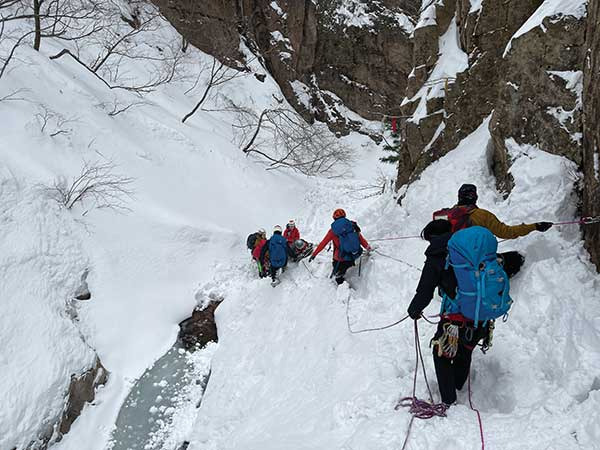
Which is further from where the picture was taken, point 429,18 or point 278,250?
point 429,18

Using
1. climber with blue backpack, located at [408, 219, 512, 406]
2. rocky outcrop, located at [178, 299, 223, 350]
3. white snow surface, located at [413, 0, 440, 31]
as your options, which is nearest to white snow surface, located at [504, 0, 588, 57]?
climber with blue backpack, located at [408, 219, 512, 406]

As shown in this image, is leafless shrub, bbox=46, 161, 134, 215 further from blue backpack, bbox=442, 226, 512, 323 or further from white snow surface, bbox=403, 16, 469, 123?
blue backpack, bbox=442, 226, 512, 323

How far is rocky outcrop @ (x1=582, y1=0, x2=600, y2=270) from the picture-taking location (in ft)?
13.3

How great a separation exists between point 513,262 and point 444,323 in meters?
1.60

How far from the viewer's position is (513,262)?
4.53 metres

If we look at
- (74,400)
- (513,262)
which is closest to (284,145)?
(74,400)

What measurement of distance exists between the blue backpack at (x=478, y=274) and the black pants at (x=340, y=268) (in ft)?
12.6

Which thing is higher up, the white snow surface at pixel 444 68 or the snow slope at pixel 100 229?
the white snow surface at pixel 444 68

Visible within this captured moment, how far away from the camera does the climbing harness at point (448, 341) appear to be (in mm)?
3395

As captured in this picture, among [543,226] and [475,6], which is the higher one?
[475,6]

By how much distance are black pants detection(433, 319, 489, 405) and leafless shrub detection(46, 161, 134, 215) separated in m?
9.08

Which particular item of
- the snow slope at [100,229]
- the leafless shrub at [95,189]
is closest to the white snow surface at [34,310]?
the snow slope at [100,229]

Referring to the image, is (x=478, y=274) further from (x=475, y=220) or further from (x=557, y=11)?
(x=557, y=11)

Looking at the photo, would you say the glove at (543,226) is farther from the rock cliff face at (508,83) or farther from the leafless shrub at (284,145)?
the leafless shrub at (284,145)
